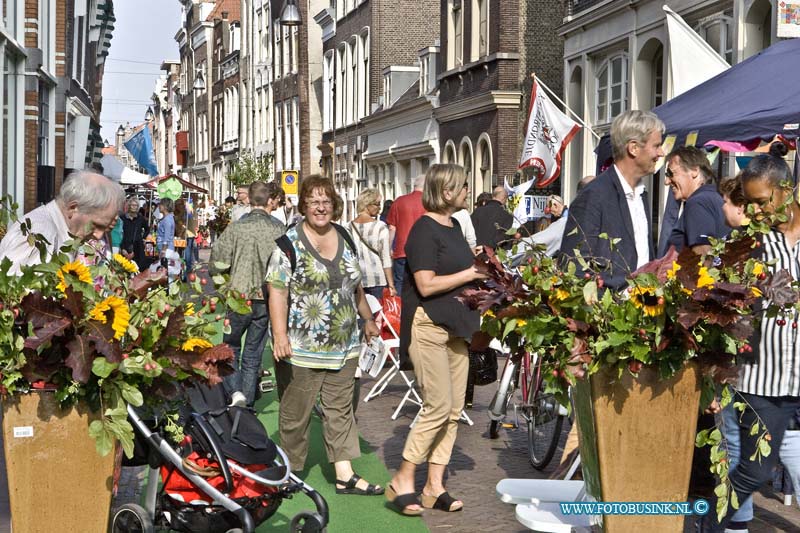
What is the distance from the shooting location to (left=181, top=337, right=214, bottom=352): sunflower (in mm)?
4254

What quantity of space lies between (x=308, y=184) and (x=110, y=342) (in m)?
3.04

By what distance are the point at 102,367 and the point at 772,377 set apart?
256 centimetres

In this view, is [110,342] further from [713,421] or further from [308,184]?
[308,184]

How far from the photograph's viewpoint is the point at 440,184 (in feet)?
21.2

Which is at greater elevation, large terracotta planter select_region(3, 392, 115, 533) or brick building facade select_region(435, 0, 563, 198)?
brick building facade select_region(435, 0, 563, 198)

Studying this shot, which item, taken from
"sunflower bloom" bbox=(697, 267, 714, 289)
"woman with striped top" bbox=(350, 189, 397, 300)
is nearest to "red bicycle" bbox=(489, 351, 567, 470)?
"sunflower bloom" bbox=(697, 267, 714, 289)

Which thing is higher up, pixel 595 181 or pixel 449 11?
pixel 449 11

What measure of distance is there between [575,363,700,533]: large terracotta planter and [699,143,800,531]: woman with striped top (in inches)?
27.7

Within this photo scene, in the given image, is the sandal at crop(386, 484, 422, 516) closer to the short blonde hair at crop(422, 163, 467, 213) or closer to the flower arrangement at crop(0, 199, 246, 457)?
the short blonde hair at crop(422, 163, 467, 213)

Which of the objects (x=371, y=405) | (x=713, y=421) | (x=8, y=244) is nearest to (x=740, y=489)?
(x=713, y=421)

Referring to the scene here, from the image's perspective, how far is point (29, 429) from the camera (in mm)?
4082

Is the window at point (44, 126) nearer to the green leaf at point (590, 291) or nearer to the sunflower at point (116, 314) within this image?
the sunflower at point (116, 314)

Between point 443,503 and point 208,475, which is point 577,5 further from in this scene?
point 208,475

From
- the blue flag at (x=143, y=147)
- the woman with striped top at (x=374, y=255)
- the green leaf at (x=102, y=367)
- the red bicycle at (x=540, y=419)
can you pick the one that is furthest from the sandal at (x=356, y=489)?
the blue flag at (x=143, y=147)
